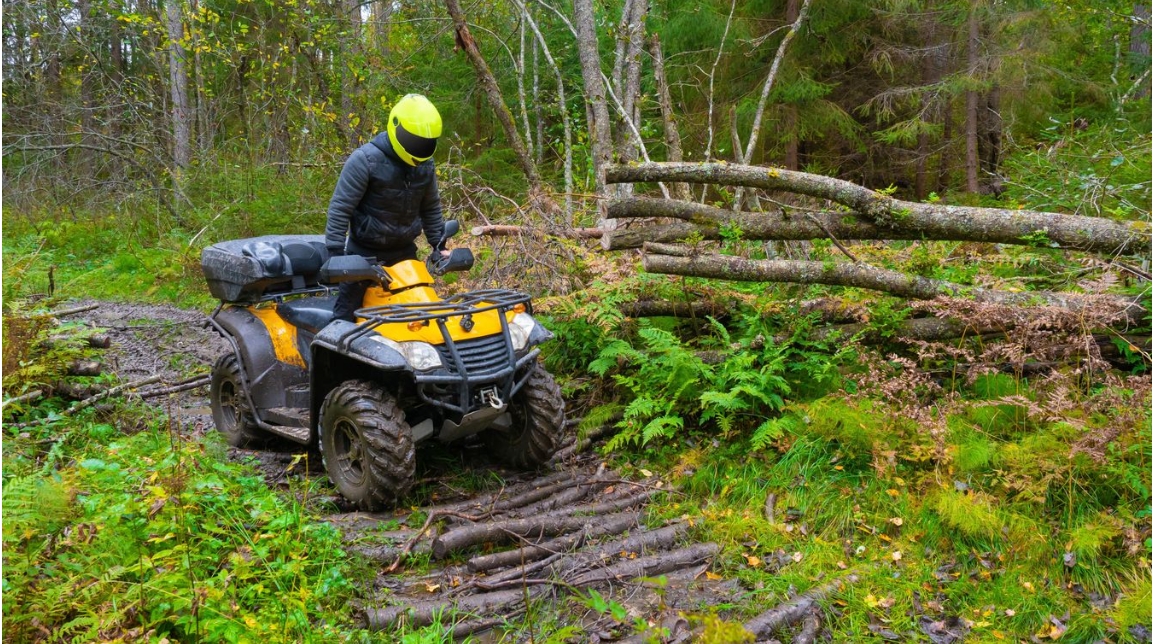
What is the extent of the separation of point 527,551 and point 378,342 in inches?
57.9

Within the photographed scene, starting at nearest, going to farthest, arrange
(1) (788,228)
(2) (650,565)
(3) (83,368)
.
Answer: (2) (650,565) → (1) (788,228) → (3) (83,368)

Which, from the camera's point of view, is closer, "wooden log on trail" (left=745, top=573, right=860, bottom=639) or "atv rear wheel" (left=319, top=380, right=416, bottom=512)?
"wooden log on trail" (left=745, top=573, right=860, bottom=639)

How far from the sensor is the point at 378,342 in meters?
4.36

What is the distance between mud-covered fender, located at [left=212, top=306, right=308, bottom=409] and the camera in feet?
17.6

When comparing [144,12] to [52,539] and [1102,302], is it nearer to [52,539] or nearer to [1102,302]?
[52,539]

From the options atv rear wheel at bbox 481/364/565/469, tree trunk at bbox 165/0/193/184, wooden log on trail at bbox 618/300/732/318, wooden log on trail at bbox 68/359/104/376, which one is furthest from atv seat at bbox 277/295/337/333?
tree trunk at bbox 165/0/193/184

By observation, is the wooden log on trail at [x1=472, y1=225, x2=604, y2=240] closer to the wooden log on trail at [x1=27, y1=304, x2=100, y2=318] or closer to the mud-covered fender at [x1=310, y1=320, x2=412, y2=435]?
the mud-covered fender at [x1=310, y1=320, x2=412, y2=435]

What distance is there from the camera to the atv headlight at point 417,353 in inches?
169

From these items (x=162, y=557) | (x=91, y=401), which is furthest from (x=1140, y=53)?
(x=91, y=401)

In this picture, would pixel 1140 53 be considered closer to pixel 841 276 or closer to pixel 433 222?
pixel 841 276

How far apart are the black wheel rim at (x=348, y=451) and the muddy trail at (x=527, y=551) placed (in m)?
0.19

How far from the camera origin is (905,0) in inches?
410

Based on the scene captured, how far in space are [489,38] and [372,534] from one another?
11874 millimetres

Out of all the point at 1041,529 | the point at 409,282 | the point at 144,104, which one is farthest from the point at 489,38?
the point at 1041,529
